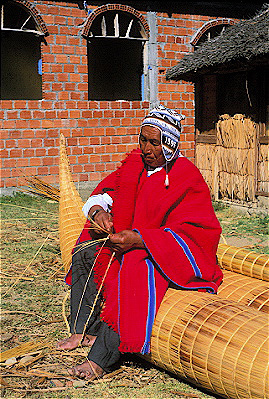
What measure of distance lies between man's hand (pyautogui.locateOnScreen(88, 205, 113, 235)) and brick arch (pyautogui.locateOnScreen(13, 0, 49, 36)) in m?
6.38

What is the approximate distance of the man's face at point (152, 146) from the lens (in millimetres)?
2717

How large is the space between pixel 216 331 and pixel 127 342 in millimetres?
467

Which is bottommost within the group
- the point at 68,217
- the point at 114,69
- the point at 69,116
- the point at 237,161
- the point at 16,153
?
the point at 68,217

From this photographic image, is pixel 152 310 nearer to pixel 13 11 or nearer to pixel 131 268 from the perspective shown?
pixel 131 268

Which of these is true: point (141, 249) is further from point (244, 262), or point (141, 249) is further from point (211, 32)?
point (211, 32)

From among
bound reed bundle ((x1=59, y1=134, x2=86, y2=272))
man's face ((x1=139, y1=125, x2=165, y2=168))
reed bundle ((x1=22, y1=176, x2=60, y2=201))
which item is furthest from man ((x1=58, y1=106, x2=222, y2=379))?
reed bundle ((x1=22, y1=176, x2=60, y2=201))

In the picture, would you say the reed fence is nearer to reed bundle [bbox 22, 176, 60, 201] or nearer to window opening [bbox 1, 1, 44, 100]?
reed bundle [bbox 22, 176, 60, 201]

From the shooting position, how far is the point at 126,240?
8.21 ft

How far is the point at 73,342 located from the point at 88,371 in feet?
1.11

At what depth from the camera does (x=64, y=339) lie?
289 cm

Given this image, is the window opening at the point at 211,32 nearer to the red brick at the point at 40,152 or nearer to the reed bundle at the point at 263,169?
the reed bundle at the point at 263,169

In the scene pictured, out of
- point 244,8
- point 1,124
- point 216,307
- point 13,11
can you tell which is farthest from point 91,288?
point 13,11

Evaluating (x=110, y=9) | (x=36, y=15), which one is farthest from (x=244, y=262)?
(x=110, y=9)

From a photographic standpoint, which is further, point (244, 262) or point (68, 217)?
point (68, 217)
